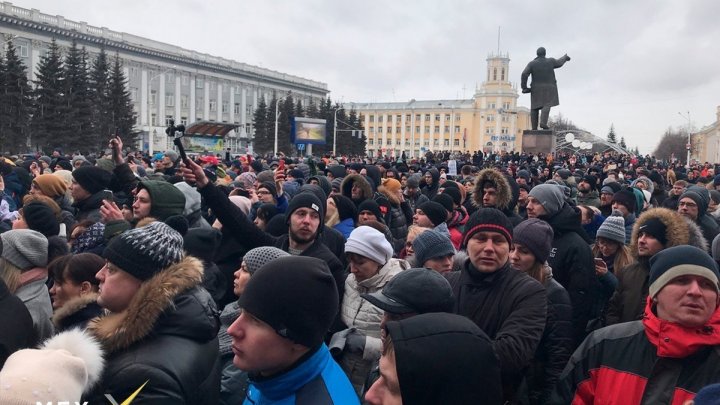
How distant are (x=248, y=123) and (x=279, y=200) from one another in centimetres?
8554

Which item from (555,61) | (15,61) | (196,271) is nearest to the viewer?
(196,271)

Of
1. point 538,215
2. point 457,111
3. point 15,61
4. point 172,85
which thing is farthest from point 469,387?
point 457,111

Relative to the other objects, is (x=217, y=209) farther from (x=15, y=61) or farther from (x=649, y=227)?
(x=15, y=61)

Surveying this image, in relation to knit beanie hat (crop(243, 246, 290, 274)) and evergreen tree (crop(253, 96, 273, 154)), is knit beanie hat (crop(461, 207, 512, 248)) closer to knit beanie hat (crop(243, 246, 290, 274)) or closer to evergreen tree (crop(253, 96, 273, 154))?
knit beanie hat (crop(243, 246, 290, 274))

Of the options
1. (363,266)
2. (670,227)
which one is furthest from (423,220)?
(670,227)

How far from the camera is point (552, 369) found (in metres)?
3.11

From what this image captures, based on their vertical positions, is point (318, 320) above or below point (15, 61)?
below

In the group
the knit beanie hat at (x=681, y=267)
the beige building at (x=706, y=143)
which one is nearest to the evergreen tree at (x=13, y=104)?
the knit beanie hat at (x=681, y=267)

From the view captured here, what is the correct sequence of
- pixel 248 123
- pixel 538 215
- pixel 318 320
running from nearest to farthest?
1. pixel 318 320
2. pixel 538 215
3. pixel 248 123

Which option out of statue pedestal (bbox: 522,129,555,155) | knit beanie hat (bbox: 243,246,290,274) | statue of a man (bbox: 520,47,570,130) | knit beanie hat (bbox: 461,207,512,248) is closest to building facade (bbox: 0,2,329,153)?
statue pedestal (bbox: 522,129,555,155)

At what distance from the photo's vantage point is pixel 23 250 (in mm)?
3225

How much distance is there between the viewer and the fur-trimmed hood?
2172 mm

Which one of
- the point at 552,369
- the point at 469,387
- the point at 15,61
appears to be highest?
the point at 15,61

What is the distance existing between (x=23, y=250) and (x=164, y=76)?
7844 cm
